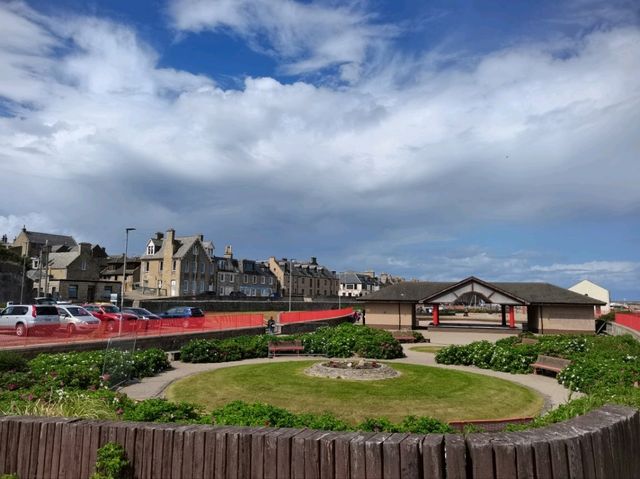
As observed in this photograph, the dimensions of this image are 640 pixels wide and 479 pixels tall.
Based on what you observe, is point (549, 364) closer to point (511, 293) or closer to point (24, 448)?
point (24, 448)

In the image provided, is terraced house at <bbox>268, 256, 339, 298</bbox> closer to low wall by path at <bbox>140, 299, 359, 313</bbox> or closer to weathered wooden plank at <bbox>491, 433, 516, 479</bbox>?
low wall by path at <bbox>140, 299, 359, 313</bbox>

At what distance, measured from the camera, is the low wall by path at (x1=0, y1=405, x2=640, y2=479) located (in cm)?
391

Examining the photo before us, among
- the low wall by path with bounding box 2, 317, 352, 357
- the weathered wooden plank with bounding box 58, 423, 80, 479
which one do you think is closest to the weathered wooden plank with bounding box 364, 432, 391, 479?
the weathered wooden plank with bounding box 58, 423, 80, 479

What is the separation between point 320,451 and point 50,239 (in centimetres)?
10130

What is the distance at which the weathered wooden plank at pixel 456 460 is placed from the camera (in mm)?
3898

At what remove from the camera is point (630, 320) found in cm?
3409

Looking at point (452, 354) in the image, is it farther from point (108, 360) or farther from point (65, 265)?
point (65, 265)

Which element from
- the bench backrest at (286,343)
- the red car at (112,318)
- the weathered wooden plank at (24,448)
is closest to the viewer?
the weathered wooden plank at (24,448)

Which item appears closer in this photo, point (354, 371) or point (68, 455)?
point (68, 455)

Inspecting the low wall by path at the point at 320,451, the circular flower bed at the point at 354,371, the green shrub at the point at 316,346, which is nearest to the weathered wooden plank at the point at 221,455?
the low wall by path at the point at 320,451

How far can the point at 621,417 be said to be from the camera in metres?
4.68

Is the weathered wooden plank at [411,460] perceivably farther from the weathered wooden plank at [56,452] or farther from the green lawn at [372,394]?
the green lawn at [372,394]

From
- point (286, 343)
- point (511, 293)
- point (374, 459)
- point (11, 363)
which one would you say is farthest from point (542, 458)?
point (511, 293)

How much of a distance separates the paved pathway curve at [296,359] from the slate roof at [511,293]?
18971mm
